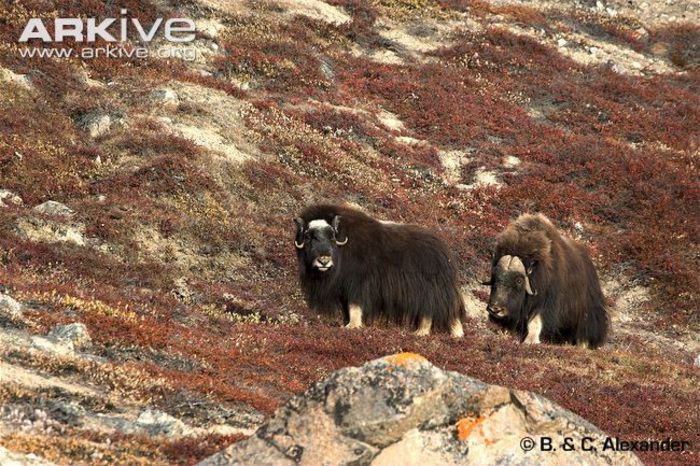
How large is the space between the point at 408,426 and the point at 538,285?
9.96 m

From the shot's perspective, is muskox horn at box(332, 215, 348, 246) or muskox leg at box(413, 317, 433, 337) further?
muskox leg at box(413, 317, 433, 337)

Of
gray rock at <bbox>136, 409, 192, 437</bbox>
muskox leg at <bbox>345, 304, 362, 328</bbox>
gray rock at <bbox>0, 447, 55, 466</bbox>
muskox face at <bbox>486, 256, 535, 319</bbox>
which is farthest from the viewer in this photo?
muskox leg at <bbox>345, 304, 362, 328</bbox>

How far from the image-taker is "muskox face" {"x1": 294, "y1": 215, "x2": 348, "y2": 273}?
1572 cm

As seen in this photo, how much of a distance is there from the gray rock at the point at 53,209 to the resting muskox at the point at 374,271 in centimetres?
544

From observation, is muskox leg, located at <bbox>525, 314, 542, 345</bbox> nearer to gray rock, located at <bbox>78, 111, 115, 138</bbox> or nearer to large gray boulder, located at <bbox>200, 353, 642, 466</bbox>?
large gray boulder, located at <bbox>200, 353, 642, 466</bbox>

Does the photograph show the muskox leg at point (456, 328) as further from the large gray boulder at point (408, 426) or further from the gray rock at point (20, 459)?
the gray rock at point (20, 459)

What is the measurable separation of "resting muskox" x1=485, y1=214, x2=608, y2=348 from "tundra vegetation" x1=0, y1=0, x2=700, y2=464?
1212 mm

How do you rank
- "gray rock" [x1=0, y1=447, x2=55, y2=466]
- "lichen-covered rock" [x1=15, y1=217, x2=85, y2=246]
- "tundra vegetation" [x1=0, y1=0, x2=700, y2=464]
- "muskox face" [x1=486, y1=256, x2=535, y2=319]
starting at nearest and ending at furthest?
1. "gray rock" [x1=0, y1=447, x2=55, y2=466]
2. "tundra vegetation" [x1=0, y1=0, x2=700, y2=464]
3. "muskox face" [x1=486, y1=256, x2=535, y2=319]
4. "lichen-covered rock" [x1=15, y1=217, x2=85, y2=246]

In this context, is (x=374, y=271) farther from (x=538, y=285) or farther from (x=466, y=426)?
(x=466, y=426)

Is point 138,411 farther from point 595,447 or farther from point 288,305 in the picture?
point 288,305

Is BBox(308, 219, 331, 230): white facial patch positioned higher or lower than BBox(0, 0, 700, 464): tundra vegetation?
higher

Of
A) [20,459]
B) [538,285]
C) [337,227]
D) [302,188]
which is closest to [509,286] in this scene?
[538,285]

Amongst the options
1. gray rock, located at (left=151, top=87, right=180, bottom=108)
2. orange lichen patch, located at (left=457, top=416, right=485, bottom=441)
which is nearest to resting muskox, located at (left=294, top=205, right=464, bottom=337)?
orange lichen patch, located at (left=457, top=416, right=485, bottom=441)

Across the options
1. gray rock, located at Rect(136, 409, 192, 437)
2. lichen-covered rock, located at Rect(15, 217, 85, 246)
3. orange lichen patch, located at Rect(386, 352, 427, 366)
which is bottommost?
lichen-covered rock, located at Rect(15, 217, 85, 246)
